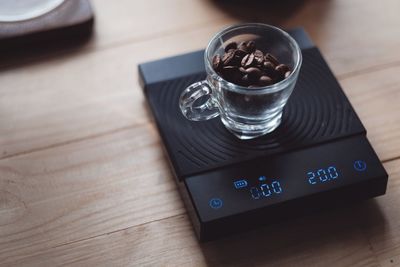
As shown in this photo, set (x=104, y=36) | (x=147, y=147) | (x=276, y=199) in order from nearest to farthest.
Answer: (x=276, y=199)
(x=147, y=147)
(x=104, y=36)

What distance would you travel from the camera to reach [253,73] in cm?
69

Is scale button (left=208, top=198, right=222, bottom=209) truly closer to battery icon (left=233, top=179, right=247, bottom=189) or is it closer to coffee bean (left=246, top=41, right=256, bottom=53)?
battery icon (left=233, top=179, right=247, bottom=189)

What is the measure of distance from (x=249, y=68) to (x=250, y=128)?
0.08 meters

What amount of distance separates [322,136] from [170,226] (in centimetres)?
21

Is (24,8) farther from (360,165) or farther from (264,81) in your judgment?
(360,165)

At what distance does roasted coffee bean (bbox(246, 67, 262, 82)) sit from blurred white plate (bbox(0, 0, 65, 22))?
365 millimetres

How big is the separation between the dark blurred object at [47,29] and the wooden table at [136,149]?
0.02m

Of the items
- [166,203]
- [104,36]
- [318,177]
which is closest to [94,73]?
[104,36]

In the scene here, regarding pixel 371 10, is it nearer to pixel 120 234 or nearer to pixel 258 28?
pixel 258 28

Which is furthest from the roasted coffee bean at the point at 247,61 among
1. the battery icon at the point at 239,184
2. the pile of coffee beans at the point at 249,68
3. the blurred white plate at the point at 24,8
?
the blurred white plate at the point at 24,8

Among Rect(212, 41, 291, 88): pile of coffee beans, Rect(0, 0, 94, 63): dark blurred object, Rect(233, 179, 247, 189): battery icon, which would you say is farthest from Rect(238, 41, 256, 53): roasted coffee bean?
Rect(0, 0, 94, 63): dark blurred object

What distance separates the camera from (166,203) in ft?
2.45

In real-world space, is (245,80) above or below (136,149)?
above

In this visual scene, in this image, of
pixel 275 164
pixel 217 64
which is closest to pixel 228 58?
pixel 217 64
